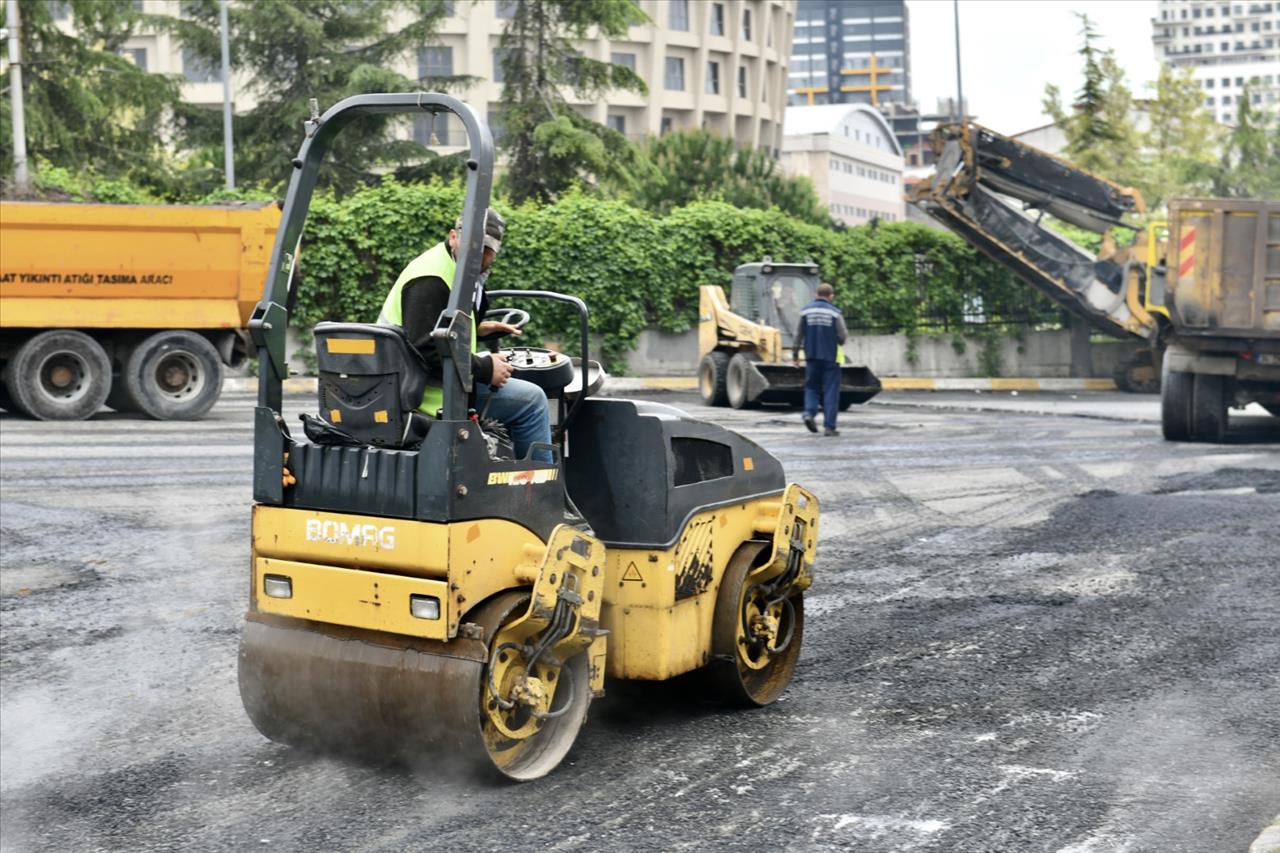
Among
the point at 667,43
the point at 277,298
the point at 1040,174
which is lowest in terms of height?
the point at 277,298

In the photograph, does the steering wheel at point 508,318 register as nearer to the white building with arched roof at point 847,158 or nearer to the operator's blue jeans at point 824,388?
the operator's blue jeans at point 824,388

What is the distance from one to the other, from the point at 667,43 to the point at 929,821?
3132 inches

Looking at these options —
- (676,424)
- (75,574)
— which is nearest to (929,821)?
(676,424)

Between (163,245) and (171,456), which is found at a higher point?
(163,245)

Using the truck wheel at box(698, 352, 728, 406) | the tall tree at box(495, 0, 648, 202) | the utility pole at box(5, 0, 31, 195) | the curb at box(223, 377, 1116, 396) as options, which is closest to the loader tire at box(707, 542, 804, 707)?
the truck wheel at box(698, 352, 728, 406)

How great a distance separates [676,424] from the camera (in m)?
6.14

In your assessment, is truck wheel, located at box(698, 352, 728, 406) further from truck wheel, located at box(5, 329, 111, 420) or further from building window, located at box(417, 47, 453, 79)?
building window, located at box(417, 47, 453, 79)

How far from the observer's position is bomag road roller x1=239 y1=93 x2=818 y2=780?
5133mm

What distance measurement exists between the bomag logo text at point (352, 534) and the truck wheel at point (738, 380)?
53.9 ft

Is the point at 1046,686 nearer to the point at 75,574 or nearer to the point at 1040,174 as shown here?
the point at 75,574

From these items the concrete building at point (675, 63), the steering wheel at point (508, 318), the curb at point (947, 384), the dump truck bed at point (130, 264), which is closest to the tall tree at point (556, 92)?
the curb at point (947, 384)

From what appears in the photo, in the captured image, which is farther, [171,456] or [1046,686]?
[171,456]

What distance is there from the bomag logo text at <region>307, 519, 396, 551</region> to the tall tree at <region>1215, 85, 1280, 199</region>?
4466 cm

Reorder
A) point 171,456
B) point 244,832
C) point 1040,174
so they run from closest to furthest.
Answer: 1. point 244,832
2. point 171,456
3. point 1040,174
